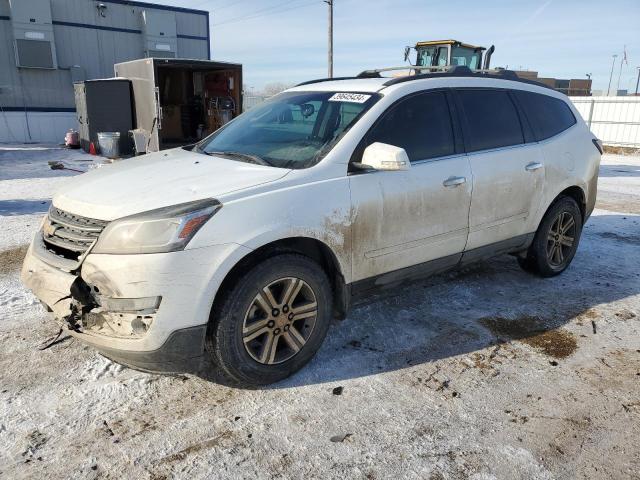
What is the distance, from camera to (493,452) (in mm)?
2525

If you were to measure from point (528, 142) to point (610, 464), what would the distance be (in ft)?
8.99

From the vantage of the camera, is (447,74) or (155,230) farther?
(447,74)

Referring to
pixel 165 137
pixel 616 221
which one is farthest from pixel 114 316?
pixel 165 137

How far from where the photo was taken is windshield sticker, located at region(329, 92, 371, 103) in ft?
11.4

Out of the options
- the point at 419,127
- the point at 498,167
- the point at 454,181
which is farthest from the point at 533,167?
the point at 419,127

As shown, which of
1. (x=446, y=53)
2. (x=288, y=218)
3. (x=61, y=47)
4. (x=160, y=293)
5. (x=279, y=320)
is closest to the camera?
(x=160, y=293)

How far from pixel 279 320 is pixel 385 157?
3.80ft

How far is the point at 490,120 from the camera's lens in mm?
4098

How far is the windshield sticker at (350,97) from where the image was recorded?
137 inches

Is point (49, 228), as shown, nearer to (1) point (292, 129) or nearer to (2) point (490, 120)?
(1) point (292, 129)

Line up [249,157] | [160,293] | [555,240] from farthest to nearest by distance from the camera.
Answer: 1. [555,240]
2. [249,157]
3. [160,293]

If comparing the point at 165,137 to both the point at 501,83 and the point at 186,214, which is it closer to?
the point at 501,83

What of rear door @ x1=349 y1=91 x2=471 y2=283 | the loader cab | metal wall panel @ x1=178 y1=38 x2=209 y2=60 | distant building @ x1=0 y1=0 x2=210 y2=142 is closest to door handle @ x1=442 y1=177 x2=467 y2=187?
rear door @ x1=349 y1=91 x2=471 y2=283

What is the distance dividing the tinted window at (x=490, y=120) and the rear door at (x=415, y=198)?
228mm
